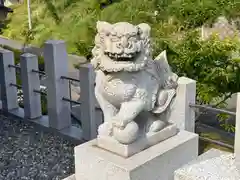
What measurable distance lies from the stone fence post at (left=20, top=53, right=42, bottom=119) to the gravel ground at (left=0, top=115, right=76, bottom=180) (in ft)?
0.60

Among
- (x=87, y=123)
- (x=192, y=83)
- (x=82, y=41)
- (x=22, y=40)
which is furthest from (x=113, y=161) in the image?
(x=22, y=40)

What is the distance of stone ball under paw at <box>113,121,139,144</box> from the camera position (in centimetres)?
244

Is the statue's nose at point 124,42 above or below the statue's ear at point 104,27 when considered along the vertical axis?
below

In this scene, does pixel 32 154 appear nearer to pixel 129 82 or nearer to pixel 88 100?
pixel 88 100

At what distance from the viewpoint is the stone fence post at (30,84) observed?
15.8ft

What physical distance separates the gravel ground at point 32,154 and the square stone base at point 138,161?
4.03 ft

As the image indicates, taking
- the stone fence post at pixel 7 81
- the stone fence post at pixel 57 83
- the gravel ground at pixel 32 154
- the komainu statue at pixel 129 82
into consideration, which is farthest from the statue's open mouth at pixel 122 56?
the stone fence post at pixel 7 81

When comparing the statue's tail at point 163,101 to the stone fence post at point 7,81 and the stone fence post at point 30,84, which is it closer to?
the stone fence post at point 30,84

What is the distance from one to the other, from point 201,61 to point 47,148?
2060 mm

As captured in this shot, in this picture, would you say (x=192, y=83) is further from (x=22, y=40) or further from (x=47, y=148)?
(x=22, y=40)

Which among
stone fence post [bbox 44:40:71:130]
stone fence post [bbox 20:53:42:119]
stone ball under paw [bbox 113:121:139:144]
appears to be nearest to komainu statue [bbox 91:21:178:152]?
stone ball under paw [bbox 113:121:139:144]

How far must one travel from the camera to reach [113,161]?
2.46 meters

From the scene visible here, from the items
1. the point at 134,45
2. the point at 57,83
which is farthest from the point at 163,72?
the point at 57,83

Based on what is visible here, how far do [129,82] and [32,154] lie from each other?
85.2 inches
